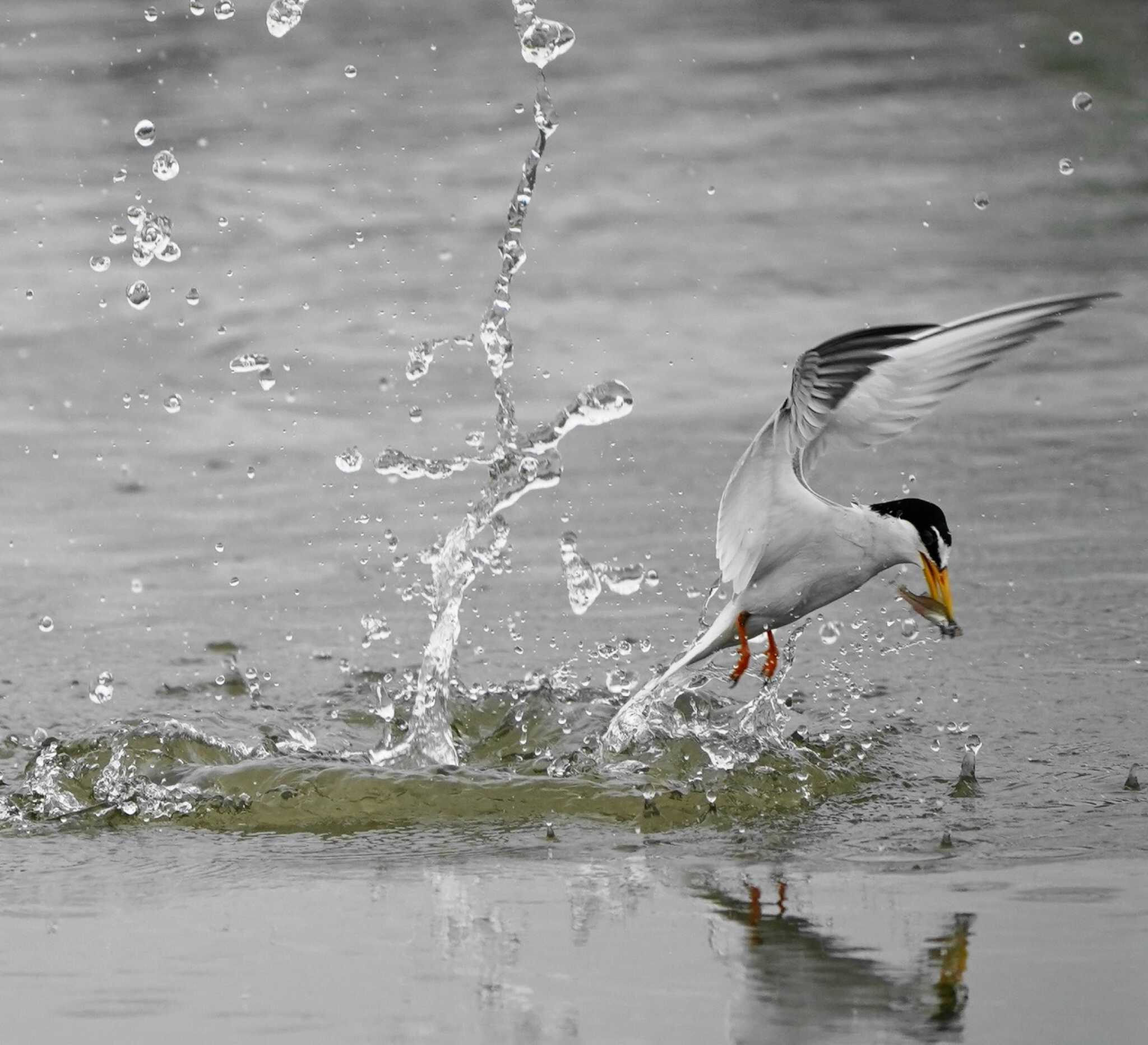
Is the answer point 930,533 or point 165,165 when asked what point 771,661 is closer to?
point 930,533

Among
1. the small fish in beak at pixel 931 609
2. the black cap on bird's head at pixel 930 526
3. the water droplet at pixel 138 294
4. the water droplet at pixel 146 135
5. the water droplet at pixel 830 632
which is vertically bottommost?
the water droplet at pixel 830 632

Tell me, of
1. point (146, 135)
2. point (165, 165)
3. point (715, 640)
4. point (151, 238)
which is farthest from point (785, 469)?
point (146, 135)

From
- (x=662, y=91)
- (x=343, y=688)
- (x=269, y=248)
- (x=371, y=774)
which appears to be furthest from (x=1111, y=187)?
(x=371, y=774)

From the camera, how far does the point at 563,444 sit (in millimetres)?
8812

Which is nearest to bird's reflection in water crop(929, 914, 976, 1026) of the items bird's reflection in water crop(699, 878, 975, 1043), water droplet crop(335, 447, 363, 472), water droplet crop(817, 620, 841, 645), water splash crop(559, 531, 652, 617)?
bird's reflection in water crop(699, 878, 975, 1043)

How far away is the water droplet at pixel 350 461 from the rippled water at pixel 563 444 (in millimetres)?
66

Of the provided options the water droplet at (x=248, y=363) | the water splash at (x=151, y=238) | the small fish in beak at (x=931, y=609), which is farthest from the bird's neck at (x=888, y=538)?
the water droplet at (x=248, y=363)

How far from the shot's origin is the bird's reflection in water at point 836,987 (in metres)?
3.16

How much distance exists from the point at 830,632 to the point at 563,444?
91.8 inches

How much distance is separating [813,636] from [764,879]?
2669 mm

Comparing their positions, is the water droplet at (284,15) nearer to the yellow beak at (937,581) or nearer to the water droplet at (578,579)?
the water droplet at (578,579)

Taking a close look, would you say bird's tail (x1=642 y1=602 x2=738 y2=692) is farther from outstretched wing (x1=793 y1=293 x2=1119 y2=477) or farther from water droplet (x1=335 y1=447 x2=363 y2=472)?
water droplet (x1=335 y1=447 x2=363 y2=472)

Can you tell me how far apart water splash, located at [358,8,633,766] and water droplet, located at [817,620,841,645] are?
108 cm

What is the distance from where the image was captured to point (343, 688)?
21.1 ft
